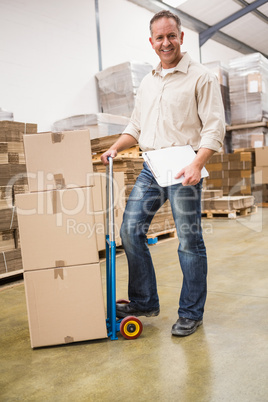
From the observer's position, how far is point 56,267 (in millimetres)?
2285

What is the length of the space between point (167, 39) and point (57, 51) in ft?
18.0

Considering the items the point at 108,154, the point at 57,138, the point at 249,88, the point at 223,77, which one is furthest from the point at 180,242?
the point at 223,77

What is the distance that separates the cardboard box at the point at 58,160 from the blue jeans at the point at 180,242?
0.36 metres

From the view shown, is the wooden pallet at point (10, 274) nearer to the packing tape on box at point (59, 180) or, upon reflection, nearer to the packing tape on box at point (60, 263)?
the packing tape on box at point (60, 263)

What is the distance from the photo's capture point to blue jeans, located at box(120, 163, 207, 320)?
7.61 feet

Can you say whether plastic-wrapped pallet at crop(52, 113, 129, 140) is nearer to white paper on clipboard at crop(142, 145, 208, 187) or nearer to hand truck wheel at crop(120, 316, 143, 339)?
white paper on clipboard at crop(142, 145, 208, 187)

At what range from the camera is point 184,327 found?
7.77 ft

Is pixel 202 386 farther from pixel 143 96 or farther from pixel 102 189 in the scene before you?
pixel 102 189

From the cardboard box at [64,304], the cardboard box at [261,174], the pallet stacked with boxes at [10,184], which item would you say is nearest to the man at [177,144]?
the cardboard box at [64,304]

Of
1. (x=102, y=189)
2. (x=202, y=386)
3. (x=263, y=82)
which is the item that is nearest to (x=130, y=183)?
(x=102, y=189)

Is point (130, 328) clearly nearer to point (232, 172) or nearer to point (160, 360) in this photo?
point (160, 360)

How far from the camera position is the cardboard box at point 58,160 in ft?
7.37

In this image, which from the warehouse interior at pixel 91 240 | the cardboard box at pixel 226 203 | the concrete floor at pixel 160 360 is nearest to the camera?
the concrete floor at pixel 160 360

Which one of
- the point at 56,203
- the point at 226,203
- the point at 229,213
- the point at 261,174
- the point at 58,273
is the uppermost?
the point at 56,203
